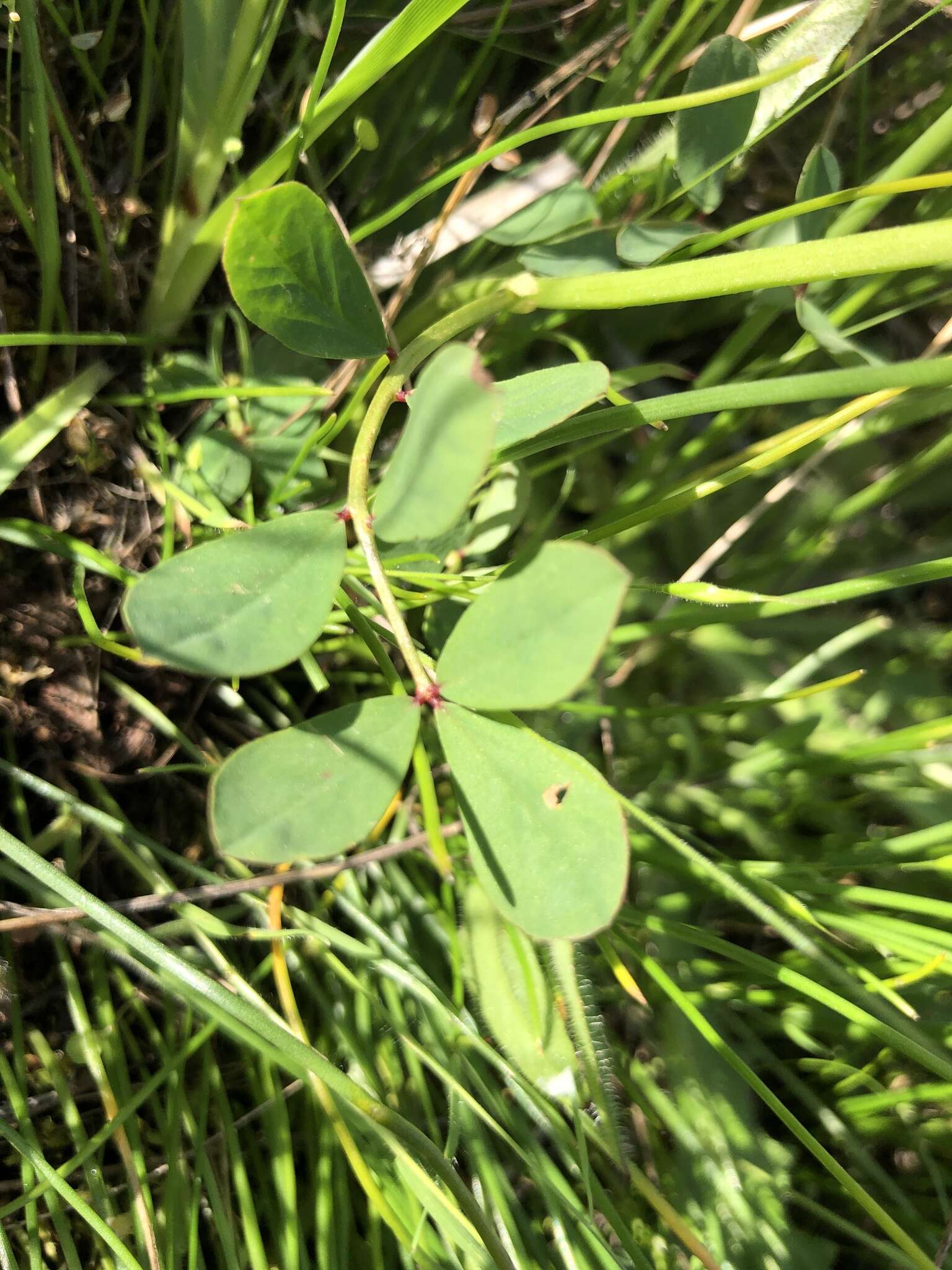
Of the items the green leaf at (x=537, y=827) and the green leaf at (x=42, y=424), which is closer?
the green leaf at (x=537, y=827)

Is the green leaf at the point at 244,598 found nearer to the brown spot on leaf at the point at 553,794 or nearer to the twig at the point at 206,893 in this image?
the brown spot on leaf at the point at 553,794

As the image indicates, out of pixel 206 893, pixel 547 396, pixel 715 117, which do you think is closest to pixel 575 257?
pixel 715 117

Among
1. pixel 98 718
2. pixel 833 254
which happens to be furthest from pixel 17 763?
pixel 833 254

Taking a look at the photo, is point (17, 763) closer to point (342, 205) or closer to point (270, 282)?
point (270, 282)

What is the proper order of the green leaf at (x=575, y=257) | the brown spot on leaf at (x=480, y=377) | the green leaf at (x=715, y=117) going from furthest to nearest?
the green leaf at (x=575, y=257) → the green leaf at (x=715, y=117) → the brown spot on leaf at (x=480, y=377)

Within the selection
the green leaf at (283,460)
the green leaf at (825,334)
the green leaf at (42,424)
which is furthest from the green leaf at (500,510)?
the green leaf at (42,424)

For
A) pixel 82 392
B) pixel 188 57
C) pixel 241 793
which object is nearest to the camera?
pixel 241 793
